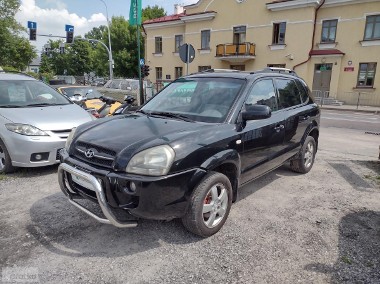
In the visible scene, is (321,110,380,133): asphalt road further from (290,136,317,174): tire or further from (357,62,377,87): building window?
(357,62,377,87): building window

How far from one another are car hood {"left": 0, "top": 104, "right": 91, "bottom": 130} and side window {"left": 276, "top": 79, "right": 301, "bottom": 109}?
133 inches

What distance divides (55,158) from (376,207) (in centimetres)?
485

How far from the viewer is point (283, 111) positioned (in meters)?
4.49

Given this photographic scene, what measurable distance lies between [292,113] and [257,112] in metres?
1.55

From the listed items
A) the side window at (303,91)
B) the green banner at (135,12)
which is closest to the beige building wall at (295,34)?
the green banner at (135,12)

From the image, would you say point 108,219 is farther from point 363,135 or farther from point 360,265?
point 363,135

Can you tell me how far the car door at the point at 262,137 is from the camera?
12.1 feet

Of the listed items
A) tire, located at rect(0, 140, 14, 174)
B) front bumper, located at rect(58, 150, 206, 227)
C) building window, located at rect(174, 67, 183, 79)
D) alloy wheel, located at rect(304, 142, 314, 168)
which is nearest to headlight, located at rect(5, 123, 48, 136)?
tire, located at rect(0, 140, 14, 174)

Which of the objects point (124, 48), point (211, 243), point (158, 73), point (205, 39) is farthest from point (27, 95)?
point (124, 48)

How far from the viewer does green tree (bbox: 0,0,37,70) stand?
38.1m

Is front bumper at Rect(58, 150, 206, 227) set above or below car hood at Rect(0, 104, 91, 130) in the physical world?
below

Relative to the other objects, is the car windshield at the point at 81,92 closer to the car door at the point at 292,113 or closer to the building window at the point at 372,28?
the car door at the point at 292,113

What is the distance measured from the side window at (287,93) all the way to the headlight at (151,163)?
93.7 inches

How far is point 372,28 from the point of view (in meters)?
22.2
